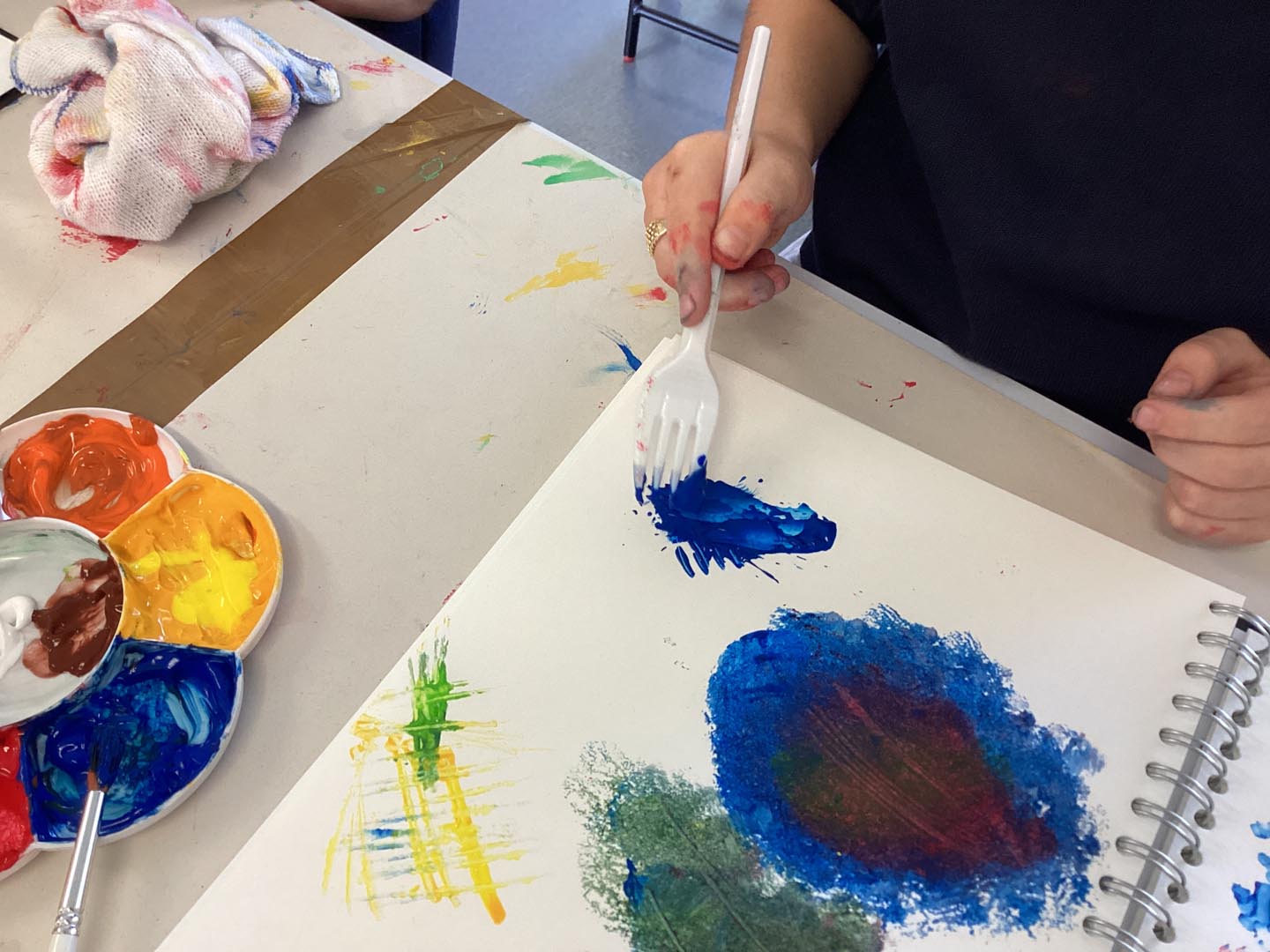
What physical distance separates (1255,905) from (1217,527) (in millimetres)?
227

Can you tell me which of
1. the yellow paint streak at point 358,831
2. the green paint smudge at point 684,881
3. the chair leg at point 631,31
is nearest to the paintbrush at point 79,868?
the yellow paint streak at point 358,831

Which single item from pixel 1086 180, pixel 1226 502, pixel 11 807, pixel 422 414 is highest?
pixel 1086 180

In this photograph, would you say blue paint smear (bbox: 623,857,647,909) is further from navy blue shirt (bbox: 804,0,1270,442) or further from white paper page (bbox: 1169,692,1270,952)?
navy blue shirt (bbox: 804,0,1270,442)

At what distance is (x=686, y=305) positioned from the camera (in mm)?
562

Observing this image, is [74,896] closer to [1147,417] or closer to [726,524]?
[726,524]

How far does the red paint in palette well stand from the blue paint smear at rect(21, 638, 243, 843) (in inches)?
13.0

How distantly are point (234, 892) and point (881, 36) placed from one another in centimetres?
82

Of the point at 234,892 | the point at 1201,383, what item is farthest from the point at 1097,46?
the point at 234,892

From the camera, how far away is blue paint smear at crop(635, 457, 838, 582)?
535 millimetres

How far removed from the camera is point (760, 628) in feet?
1.66

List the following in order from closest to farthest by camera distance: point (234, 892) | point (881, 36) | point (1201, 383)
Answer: point (234, 892) → point (1201, 383) → point (881, 36)

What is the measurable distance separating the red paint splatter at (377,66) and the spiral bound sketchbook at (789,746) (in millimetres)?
478

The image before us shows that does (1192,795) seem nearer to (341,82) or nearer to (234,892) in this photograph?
(234,892)

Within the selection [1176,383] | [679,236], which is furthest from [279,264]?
[1176,383]
